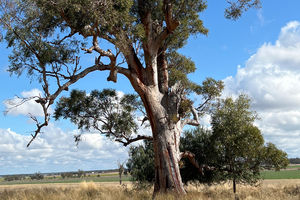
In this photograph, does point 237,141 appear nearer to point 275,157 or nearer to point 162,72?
point 275,157

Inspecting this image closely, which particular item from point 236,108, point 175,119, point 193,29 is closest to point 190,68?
point 193,29

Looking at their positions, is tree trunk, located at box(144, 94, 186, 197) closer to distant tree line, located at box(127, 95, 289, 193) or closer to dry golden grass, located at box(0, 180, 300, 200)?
dry golden grass, located at box(0, 180, 300, 200)

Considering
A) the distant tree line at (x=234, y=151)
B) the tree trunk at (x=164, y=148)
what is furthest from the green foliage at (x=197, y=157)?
the tree trunk at (x=164, y=148)

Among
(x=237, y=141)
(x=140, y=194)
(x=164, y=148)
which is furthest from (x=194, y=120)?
(x=140, y=194)

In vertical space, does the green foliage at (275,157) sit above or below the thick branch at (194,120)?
below

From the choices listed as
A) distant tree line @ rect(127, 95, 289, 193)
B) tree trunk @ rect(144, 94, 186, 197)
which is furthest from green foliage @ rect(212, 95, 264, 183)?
tree trunk @ rect(144, 94, 186, 197)

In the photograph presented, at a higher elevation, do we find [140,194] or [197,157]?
[197,157]

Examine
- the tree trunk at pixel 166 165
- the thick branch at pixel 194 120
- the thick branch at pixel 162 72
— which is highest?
the thick branch at pixel 162 72

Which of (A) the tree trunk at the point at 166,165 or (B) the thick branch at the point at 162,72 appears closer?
(A) the tree trunk at the point at 166,165

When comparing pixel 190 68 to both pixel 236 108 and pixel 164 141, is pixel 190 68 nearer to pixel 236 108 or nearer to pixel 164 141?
pixel 236 108

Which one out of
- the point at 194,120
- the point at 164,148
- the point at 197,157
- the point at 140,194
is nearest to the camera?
the point at 164,148

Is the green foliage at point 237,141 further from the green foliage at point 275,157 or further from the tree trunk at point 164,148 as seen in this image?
the tree trunk at point 164,148

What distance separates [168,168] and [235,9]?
856cm

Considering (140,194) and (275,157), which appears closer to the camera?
(140,194)
